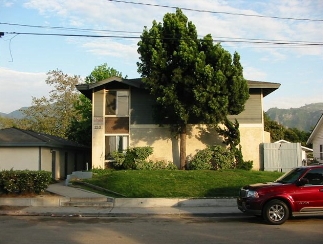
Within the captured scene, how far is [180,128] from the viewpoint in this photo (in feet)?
83.4

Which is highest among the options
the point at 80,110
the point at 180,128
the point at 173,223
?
the point at 80,110

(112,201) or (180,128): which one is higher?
(180,128)

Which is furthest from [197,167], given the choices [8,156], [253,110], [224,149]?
[8,156]

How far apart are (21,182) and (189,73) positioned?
1069 centimetres

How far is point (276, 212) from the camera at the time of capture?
39.7ft

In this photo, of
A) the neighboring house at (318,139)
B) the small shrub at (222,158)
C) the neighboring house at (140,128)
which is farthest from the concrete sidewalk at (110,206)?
the neighboring house at (318,139)

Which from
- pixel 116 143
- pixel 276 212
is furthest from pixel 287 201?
pixel 116 143

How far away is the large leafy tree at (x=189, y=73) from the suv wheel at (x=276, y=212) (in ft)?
36.3

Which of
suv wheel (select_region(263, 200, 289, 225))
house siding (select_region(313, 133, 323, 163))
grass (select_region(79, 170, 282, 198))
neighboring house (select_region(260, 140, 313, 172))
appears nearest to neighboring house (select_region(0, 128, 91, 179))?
grass (select_region(79, 170, 282, 198))

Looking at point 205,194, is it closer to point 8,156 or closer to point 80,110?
point 8,156

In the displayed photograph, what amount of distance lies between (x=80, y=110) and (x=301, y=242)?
127 ft

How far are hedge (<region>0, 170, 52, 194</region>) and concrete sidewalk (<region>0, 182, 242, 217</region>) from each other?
60cm

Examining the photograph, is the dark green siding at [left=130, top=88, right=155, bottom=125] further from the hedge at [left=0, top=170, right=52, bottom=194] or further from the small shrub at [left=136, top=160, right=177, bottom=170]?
the hedge at [left=0, top=170, right=52, bottom=194]

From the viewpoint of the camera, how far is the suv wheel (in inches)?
475
